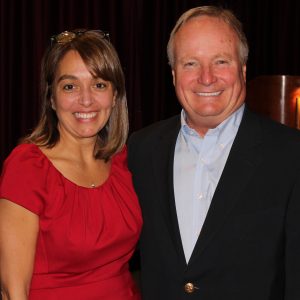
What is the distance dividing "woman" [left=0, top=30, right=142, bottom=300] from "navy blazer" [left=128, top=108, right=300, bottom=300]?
27cm

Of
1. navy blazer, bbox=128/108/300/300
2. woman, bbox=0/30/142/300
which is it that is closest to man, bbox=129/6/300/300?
navy blazer, bbox=128/108/300/300

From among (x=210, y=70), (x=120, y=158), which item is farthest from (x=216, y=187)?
(x=120, y=158)

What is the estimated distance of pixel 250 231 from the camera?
1913 mm

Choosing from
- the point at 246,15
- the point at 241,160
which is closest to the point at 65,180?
the point at 241,160

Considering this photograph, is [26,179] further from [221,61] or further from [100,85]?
[221,61]

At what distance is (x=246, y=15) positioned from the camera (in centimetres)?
662

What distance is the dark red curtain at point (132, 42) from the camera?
4629mm

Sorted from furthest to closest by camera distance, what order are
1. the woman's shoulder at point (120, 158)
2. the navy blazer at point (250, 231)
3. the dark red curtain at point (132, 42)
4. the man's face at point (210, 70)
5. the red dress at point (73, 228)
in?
1. the dark red curtain at point (132, 42)
2. the woman's shoulder at point (120, 158)
3. the man's face at point (210, 70)
4. the red dress at point (73, 228)
5. the navy blazer at point (250, 231)

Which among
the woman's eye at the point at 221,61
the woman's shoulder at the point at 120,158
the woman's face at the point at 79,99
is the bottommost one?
the woman's shoulder at the point at 120,158

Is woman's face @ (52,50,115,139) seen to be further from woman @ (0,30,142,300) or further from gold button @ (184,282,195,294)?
gold button @ (184,282,195,294)

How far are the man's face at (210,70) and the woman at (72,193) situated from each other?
33 cm

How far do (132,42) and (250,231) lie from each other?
3.80 m

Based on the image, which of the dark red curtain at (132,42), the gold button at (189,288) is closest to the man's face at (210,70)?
the gold button at (189,288)

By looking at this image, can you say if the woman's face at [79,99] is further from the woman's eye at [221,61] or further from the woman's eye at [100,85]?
the woman's eye at [221,61]
